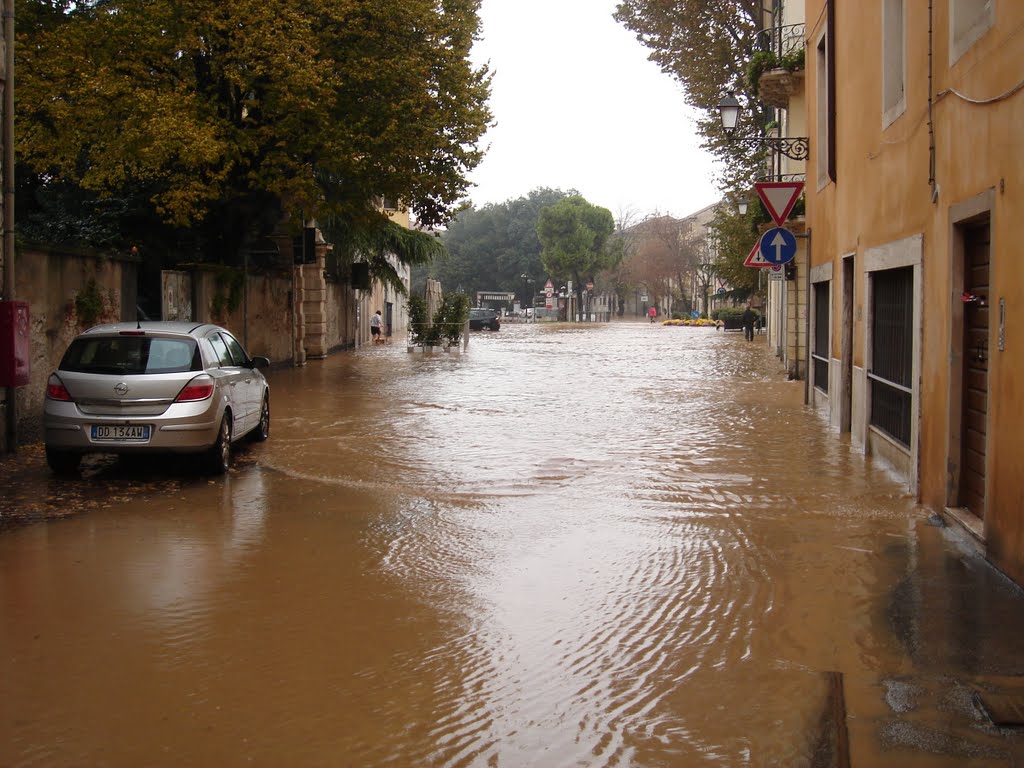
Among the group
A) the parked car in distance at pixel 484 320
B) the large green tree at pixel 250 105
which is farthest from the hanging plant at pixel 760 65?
the parked car in distance at pixel 484 320

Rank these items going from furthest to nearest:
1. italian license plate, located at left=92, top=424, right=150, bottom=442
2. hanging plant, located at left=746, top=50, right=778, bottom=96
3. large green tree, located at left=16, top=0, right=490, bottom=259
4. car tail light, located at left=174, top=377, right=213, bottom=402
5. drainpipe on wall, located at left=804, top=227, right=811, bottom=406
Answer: hanging plant, located at left=746, top=50, right=778, bottom=96 → large green tree, located at left=16, top=0, right=490, bottom=259 → drainpipe on wall, located at left=804, top=227, right=811, bottom=406 → car tail light, located at left=174, top=377, right=213, bottom=402 → italian license plate, located at left=92, top=424, right=150, bottom=442

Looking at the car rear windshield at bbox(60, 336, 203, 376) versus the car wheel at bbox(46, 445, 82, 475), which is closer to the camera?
the car rear windshield at bbox(60, 336, 203, 376)

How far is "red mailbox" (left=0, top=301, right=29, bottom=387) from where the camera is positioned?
11.3 metres

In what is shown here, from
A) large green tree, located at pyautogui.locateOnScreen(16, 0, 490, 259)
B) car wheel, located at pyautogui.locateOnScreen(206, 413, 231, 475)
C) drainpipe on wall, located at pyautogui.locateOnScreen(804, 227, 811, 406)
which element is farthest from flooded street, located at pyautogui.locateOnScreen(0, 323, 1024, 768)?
large green tree, located at pyautogui.locateOnScreen(16, 0, 490, 259)

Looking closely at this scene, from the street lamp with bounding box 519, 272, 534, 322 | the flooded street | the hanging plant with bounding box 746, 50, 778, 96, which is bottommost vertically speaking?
the flooded street

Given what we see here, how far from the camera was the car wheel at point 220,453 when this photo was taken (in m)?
11.0

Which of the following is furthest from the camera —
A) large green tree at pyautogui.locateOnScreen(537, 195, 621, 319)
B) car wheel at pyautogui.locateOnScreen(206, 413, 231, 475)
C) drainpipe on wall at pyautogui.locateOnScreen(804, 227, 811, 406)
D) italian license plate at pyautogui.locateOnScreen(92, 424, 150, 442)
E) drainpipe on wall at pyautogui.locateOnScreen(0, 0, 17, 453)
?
large green tree at pyautogui.locateOnScreen(537, 195, 621, 319)

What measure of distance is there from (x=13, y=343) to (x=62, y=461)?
157 cm

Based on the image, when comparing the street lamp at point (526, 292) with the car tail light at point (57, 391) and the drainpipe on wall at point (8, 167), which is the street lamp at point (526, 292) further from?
the car tail light at point (57, 391)

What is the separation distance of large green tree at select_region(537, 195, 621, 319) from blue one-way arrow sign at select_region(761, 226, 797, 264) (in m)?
80.6

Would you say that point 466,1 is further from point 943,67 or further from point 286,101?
point 943,67

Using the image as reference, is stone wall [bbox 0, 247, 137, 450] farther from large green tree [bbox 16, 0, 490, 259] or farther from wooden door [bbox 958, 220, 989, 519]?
wooden door [bbox 958, 220, 989, 519]

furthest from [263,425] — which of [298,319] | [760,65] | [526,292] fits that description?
[526,292]

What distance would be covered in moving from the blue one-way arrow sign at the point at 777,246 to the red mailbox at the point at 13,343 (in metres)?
10.4
